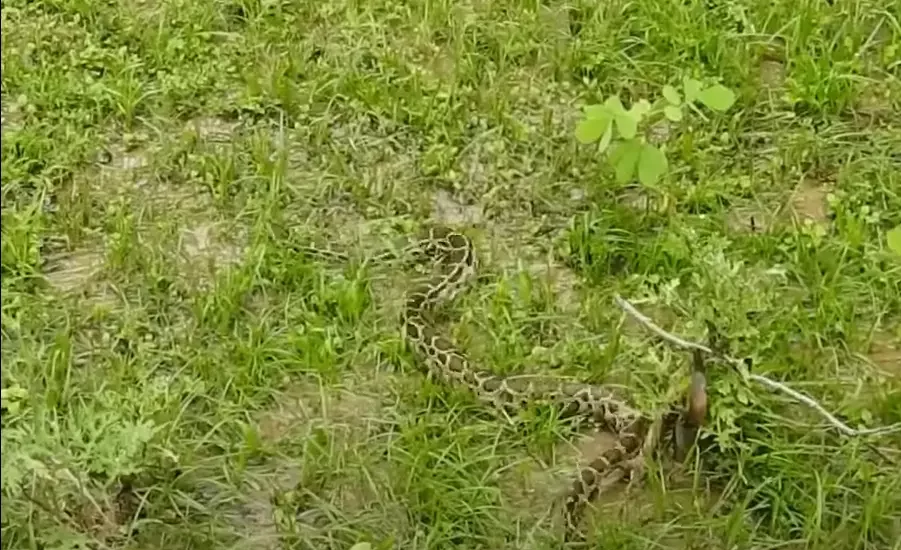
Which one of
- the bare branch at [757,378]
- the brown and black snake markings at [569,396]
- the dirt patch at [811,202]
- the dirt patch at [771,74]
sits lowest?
the dirt patch at [811,202]

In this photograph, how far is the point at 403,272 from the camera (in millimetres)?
4891

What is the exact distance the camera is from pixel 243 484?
4.03 metres

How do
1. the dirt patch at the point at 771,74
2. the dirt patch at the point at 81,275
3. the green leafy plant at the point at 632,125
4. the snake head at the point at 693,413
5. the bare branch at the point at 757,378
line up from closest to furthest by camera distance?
the green leafy plant at the point at 632,125 < the bare branch at the point at 757,378 < the snake head at the point at 693,413 < the dirt patch at the point at 81,275 < the dirt patch at the point at 771,74

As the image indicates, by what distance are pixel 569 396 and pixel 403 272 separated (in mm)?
845

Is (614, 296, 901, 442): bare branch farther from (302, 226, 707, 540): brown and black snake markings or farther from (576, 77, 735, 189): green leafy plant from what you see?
(576, 77, 735, 189): green leafy plant

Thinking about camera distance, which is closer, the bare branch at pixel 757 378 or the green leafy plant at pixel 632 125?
the green leafy plant at pixel 632 125

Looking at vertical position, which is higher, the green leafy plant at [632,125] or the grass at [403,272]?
the green leafy plant at [632,125]

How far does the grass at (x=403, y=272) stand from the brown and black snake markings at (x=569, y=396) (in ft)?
0.20

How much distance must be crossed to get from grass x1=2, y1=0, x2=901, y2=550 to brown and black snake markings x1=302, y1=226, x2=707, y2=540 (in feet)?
0.20

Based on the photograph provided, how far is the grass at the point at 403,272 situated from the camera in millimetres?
3930

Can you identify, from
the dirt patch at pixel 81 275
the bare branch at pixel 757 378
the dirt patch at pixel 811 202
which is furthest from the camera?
the dirt patch at pixel 811 202

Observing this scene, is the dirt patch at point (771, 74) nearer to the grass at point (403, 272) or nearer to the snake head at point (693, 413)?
the grass at point (403, 272)

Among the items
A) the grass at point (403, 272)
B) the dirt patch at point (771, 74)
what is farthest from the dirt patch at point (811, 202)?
the dirt patch at point (771, 74)

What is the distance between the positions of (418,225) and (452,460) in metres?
1.21
